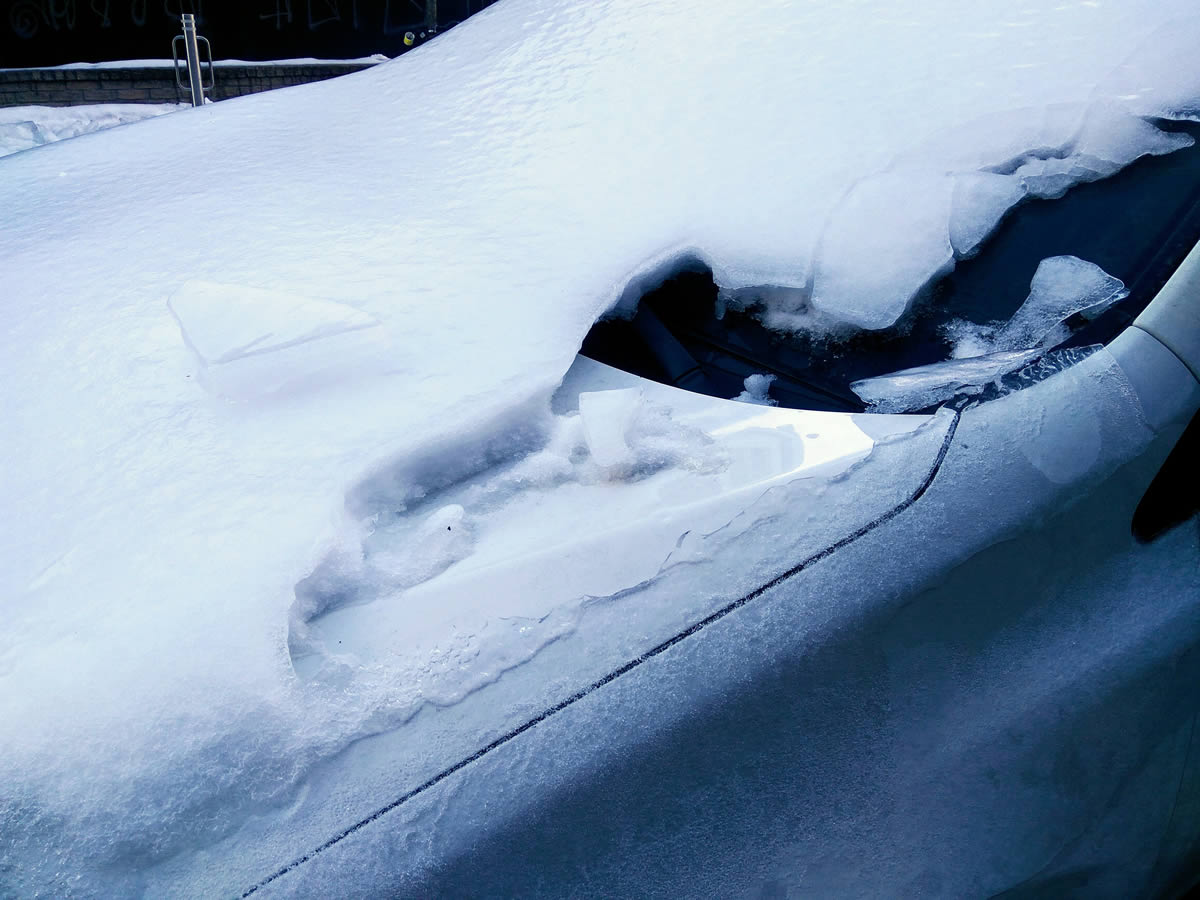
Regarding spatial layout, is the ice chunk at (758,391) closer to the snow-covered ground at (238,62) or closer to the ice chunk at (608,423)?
the ice chunk at (608,423)

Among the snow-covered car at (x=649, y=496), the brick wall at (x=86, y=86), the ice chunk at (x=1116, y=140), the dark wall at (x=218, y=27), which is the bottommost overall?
the brick wall at (x=86, y=86)

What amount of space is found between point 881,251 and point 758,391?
26cm

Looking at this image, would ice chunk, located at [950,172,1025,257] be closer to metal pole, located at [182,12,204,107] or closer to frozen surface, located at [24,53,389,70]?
metal pole, located at [182,12,204,107]

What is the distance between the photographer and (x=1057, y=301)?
1269mm

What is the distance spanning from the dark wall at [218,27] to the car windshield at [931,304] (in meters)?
8.52

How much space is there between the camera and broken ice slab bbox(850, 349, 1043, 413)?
3.68 ft

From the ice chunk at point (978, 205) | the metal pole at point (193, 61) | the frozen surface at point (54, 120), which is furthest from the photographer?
the metal pole at point (193, 61)

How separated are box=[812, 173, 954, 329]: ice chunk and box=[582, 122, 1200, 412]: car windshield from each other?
31mm

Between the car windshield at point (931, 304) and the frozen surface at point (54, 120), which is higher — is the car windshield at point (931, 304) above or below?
above

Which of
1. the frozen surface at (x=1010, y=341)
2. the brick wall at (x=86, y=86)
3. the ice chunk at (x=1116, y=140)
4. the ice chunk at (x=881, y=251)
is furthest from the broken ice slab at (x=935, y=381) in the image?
the brick wall at (x=86, y=86)

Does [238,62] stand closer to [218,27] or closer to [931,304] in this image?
[218,27]

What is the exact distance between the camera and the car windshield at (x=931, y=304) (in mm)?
1279

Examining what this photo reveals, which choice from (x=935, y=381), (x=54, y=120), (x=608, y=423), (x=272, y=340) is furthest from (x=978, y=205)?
(x=54, y=120)

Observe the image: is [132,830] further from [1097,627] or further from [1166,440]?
[1166,440]
